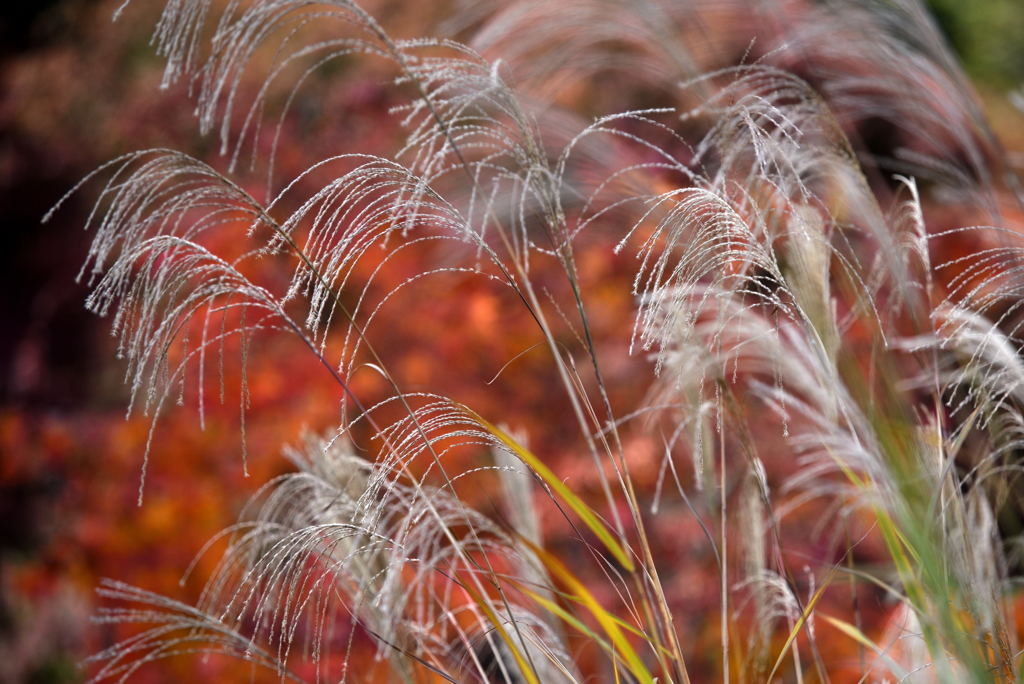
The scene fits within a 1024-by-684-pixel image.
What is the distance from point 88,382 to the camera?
4.25 metres

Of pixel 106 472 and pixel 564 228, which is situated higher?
pixel 564 228

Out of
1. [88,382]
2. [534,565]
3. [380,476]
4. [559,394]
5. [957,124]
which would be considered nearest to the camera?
[380,476]

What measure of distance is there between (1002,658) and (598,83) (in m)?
3.53

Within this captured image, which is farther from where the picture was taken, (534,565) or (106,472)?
(106,472)

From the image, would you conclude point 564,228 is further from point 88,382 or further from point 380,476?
point 88,382

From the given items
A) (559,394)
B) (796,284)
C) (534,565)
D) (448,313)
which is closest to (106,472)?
(448,313)

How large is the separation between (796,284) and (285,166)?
340 cm

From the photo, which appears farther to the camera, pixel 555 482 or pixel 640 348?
pixel 640 348

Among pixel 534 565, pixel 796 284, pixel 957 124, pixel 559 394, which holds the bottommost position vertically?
pixel 559 394

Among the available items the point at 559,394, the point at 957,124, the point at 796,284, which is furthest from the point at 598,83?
the point at 796,284

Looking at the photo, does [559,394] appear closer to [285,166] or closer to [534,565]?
[285,166]

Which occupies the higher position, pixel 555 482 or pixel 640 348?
pixel 555 482

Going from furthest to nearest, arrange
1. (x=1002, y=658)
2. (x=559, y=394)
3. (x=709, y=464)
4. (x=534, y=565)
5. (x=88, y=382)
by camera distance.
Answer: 1. (x=88, y=382)
2. (x=559, y=394)
3. (x=709, y=464)
4. (x=534, y=565)
5. (x=1002, y=658)

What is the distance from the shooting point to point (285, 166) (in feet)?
14.3
